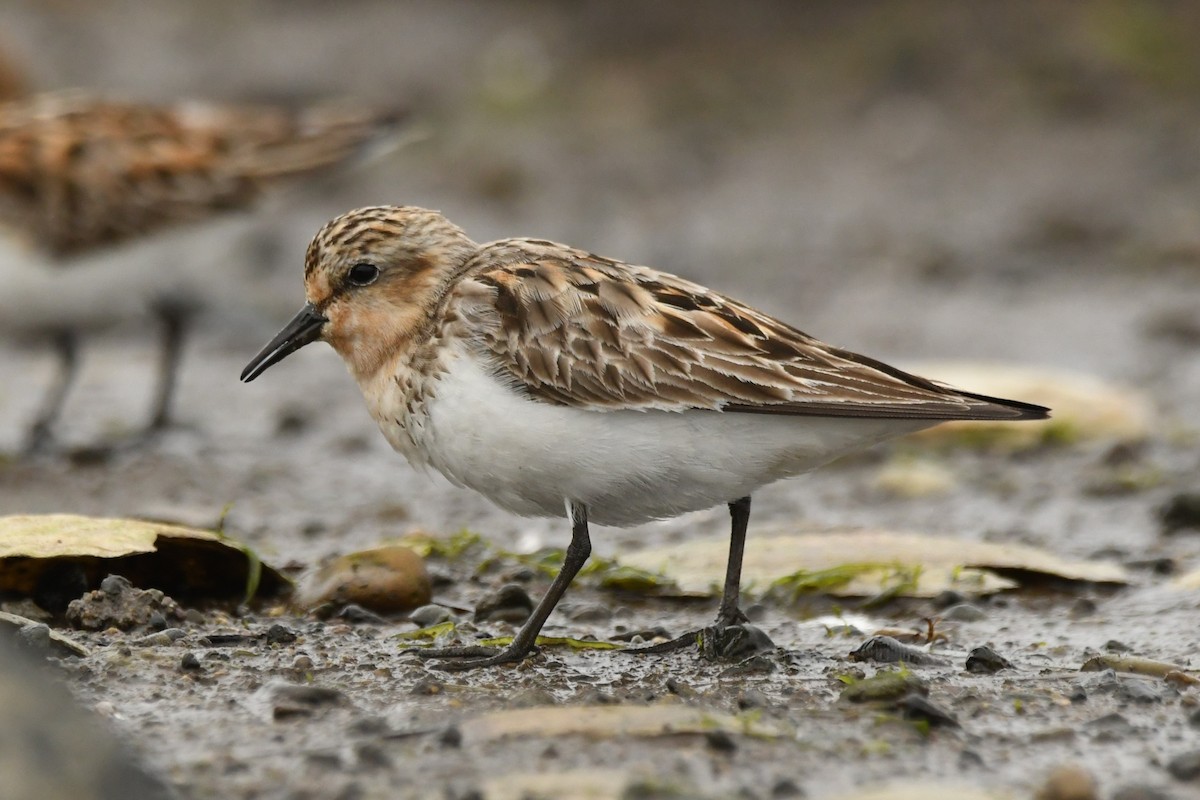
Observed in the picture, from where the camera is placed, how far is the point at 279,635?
5.20m

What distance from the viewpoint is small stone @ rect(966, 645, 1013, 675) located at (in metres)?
5.04

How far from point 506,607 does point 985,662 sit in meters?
1.75

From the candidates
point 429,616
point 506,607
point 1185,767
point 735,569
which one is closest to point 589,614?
point 506,607

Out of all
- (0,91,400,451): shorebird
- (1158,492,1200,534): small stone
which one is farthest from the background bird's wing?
(1158,492,1200,534): small stone

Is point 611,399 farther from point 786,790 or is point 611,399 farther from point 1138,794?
point 1138,794

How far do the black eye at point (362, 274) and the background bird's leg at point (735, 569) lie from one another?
145 cm

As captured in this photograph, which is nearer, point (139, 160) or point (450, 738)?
point (450, 738)

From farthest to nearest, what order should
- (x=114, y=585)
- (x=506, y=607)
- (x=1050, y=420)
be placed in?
(x=1050, y=420) < (x=506, y=607) < (x=114, y=585)

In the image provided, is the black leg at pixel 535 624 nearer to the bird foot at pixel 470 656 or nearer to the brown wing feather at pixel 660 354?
the bird foot at pixel 470 656

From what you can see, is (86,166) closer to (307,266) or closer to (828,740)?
(307,266)

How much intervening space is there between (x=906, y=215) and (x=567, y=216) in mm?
2727

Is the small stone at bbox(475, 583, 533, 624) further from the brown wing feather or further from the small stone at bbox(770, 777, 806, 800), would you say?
the small stone at bbox(770, 777, 806, 800)

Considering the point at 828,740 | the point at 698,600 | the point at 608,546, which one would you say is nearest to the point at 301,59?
the point at 608,546

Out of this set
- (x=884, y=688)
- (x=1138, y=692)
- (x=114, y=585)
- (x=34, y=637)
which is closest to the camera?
(x=884, y=688)
